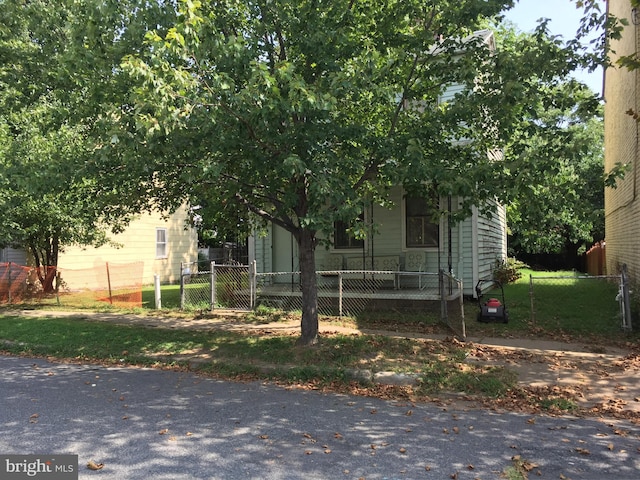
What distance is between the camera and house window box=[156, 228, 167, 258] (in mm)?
21859

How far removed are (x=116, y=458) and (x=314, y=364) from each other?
330cm

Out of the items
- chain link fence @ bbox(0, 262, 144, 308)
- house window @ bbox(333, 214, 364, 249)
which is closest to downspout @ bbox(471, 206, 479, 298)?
house window @ bbox(333, 214, 364, 249)

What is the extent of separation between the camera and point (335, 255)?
13.0m

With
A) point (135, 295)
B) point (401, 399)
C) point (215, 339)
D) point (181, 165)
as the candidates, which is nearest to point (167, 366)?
point (215, 339)

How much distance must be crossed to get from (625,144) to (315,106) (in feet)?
34.6

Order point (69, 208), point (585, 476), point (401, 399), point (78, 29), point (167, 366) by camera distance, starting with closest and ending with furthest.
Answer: point (585, 476), point (401, 399), point (78, 29), point (167, 366), point (69, 208)

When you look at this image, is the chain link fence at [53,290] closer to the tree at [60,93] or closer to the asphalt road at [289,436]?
the tree at [60,93]

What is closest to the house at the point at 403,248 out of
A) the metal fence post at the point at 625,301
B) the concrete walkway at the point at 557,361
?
the concrete walkway at the point at 557,361

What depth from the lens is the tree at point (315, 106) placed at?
17.5ft

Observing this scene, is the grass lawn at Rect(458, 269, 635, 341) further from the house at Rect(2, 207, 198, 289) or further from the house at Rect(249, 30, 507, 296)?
the house at Rect(2, 207, 198, 289)

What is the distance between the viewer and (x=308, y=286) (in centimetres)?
758

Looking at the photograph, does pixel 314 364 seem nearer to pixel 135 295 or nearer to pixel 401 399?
pixel 401 399

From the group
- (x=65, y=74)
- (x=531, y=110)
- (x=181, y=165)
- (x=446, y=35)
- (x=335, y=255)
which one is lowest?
(x=335, y=255)

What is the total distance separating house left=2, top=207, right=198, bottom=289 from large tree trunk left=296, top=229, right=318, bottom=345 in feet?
31.9
